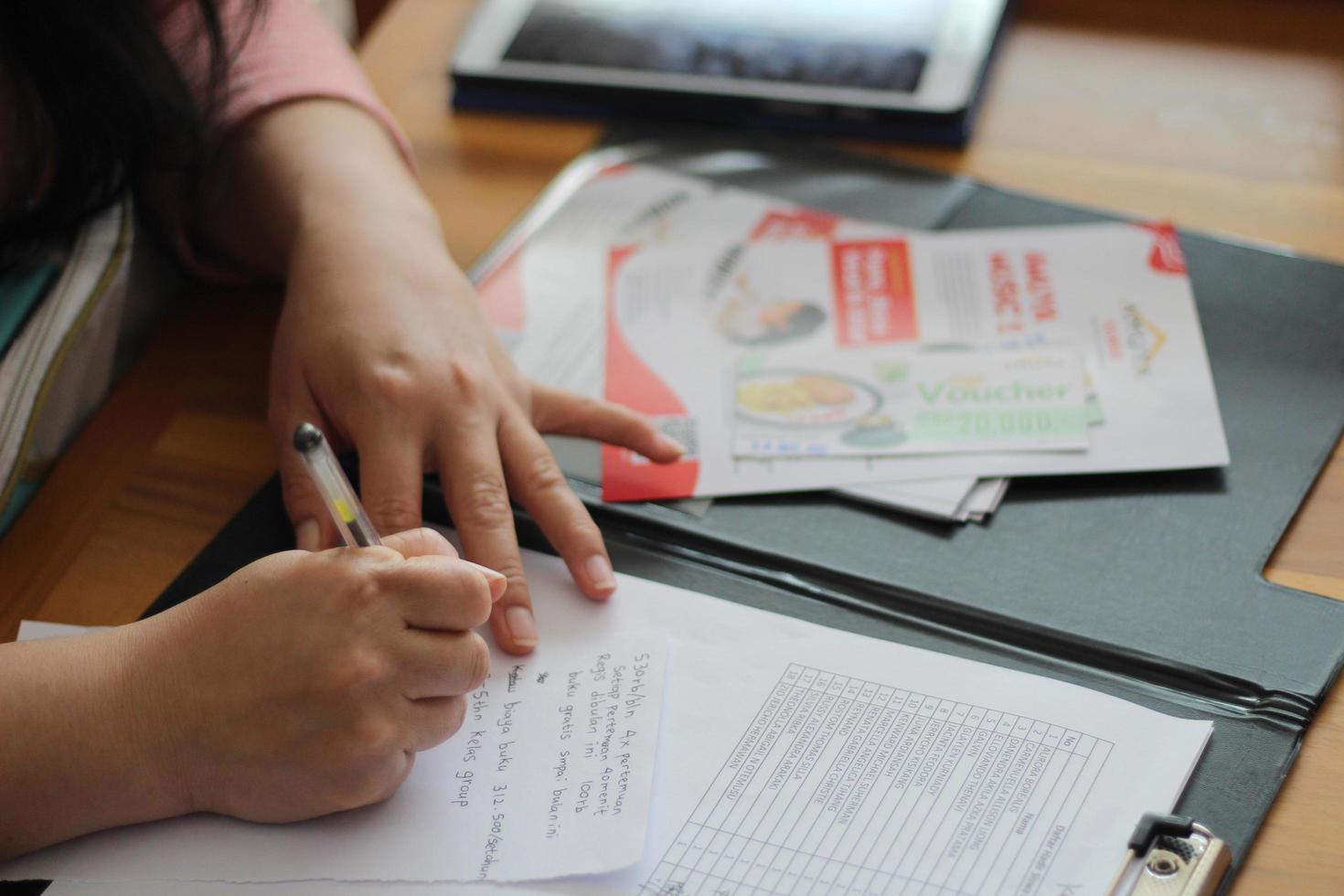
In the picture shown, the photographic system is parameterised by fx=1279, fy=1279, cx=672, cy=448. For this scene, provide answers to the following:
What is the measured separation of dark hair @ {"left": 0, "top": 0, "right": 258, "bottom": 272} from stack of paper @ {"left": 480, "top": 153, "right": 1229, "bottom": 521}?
215 mm

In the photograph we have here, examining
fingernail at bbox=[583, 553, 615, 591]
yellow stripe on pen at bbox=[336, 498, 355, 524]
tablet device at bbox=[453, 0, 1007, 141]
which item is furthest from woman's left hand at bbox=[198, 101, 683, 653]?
tablet device at bbox=[453, 0, 1007, 141]

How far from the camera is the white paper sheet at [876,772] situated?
0.49 m

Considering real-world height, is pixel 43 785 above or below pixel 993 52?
below

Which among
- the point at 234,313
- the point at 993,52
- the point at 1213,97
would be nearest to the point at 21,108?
the point at 234,313

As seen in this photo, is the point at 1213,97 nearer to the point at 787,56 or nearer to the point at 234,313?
the point at 787,56

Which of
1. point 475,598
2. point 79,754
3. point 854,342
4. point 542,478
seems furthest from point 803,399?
point 79,754

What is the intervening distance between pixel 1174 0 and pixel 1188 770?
0.72 meters

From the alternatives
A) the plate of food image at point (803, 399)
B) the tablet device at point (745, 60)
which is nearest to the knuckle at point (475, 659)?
the plate of food image at point (803, 399)

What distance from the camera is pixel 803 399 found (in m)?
0.72

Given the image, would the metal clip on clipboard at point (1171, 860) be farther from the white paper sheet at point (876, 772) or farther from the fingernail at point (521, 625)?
the fingernail at point (521, 625)

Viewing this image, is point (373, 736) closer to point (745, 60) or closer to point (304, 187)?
point (304, 187)

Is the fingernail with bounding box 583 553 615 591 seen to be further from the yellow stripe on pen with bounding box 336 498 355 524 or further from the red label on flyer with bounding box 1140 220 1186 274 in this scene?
the red label on flyer with bounding box 1140 220 1186 274

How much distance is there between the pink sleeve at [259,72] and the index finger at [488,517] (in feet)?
0.90

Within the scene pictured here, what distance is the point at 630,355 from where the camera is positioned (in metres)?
0.76
